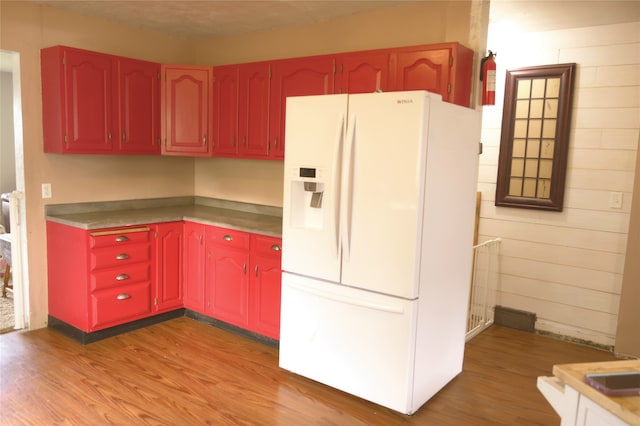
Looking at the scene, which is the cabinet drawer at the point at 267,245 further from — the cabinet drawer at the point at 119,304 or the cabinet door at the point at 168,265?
the cabinet drawer at the point at 119,304

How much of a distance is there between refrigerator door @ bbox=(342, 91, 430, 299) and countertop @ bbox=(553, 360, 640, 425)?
1.20 metres

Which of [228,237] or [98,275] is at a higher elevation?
[228,237]

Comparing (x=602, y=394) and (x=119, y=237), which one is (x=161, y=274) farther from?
(x=602, y=394)

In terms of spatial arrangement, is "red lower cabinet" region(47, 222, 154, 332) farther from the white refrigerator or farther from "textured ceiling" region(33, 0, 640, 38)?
"textured ceiling" region(33, 0, 640, 38)

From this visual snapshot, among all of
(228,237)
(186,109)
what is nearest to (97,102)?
(186,109)

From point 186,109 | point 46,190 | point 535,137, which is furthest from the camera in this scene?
point 186,109

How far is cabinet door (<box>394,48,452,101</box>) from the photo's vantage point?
117 inches

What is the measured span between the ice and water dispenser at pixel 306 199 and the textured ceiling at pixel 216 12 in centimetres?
136

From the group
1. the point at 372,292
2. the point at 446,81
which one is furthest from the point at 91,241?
the point at 446,81

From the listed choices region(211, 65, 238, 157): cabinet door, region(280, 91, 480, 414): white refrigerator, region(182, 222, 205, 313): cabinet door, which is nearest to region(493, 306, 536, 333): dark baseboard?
region(280, 91, 480, 414): white refrigerator

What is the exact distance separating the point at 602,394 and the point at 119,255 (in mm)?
3308

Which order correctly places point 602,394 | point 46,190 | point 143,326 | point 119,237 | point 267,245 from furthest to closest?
point 143,326 → point 46,190 → point 119,237 → point 267,245 → point 602,394

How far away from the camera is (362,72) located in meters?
3.31

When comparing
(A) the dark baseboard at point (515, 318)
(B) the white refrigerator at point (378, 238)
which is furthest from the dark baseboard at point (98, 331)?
(A) the dark baseboard at point (515, 318)
